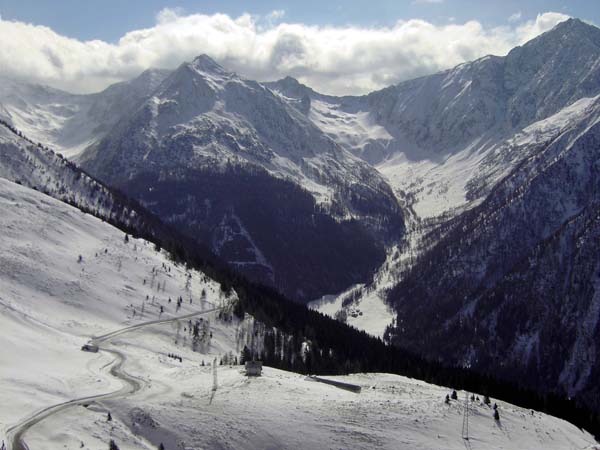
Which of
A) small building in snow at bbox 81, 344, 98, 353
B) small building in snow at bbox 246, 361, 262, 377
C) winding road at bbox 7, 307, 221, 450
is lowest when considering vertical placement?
winding road at bbox 7, 307, 221, 450

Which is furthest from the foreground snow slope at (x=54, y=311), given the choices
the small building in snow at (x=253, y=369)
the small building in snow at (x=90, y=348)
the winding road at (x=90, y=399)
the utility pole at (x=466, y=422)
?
the utility pole at (x=466, y=422)

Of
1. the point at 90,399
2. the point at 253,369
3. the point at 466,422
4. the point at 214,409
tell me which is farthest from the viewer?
the point at 253,369

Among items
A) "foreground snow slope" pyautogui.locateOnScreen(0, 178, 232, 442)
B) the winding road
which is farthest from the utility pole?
"foreground snow slope" pyautogui.locateOnScreen(0, 178, 232, 442)

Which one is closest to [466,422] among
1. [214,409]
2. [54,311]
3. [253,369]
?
[253,369]

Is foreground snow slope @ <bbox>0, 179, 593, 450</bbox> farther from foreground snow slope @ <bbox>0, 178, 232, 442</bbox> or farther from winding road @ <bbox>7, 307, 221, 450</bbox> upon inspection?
winding road @ <bbox>7, 307, 221, 450</bbox>

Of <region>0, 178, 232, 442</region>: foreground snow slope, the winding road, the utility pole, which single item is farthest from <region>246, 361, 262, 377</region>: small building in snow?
the utility pole

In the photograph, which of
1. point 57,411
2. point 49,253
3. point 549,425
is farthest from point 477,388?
point 49,253

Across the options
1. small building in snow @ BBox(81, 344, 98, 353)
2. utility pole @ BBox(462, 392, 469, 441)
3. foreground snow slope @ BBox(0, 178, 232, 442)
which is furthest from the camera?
small building in snow @ BBox(81, 344, 98, 353)

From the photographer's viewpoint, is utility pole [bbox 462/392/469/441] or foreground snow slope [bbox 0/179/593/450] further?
utility pole [bbox 462/392/469/441]

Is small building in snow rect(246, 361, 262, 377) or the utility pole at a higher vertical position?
small building in snow rect(246, 361, 262, 377)

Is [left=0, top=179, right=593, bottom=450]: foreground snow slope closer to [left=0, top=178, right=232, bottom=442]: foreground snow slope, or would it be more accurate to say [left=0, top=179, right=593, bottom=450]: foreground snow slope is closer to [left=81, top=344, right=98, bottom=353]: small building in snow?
[left=0, top=178, right=232, bottom=442]: foreground snow slope

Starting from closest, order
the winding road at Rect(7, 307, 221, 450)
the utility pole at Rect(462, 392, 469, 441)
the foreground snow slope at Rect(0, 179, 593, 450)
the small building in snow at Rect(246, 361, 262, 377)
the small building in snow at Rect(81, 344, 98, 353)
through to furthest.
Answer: the winding road at Rect(7, 307, 221, 450) → the foreground snow slope at Rect(0, 179, 593, 450) → the utility pole at Rect(462, 392, 469, 441) → the small building in snow at Rect(246, 361, 262, 377) → the small building in snow at Rect(81, 344, 98, 353)

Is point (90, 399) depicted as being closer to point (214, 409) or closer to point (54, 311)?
point (214, 409)

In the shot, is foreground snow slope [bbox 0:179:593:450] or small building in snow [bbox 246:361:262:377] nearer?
foreground snow slope [bbox 0:179:593:450]
